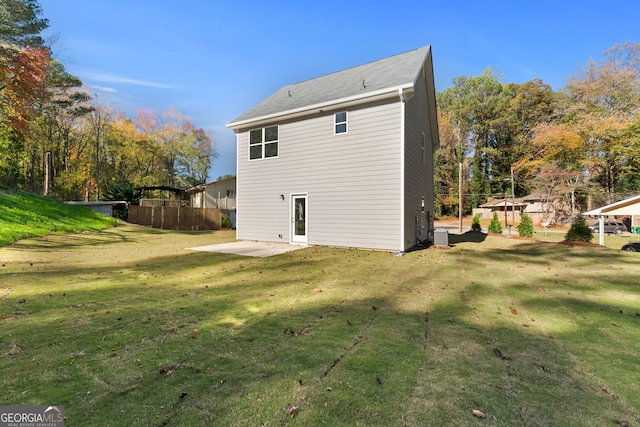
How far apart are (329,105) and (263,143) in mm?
3564

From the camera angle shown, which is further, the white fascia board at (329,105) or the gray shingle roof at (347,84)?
the gray shingle roof at (347,84)

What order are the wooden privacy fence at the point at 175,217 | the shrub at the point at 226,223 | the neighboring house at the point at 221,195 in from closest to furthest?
1. the wooden privacy fence at the point at 175,217
2. the shrub at the point at 226,223
3. the neighboring house at the point at 221,195

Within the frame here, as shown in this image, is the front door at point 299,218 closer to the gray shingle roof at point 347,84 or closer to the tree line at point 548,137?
the gray shingle roof at point 347,84

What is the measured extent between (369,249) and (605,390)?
25.6 ft

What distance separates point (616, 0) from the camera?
464 inches

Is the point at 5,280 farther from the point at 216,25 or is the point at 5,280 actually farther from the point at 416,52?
the point at 416,52

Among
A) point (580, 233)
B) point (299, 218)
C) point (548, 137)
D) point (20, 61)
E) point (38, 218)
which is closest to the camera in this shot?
point (299, 218)

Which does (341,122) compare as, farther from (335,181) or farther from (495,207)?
(495,207)

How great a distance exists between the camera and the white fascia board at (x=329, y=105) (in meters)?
9.33

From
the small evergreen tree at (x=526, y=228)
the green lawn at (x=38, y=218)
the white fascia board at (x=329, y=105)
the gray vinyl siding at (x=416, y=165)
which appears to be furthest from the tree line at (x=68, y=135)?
the small evergreen tree at (x=526, y=228)

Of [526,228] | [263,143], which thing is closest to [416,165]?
[263,143]

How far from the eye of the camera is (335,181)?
10.6 metres

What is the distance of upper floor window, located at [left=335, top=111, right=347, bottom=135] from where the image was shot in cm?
1052

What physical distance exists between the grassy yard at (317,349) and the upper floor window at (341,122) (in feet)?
20.4
